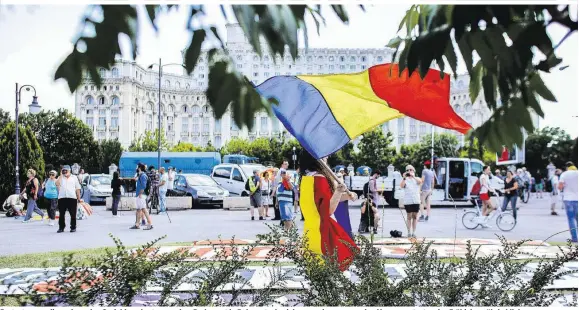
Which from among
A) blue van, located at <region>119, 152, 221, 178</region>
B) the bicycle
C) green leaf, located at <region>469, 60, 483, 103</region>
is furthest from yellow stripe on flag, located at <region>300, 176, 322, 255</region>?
blue van, located at <region>119, 152, 221, 178</region>

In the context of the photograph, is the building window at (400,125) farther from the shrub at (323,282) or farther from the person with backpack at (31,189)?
the shrub at (323,282)

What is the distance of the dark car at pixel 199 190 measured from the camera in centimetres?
2378

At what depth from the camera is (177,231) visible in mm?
13859

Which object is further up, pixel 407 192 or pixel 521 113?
pixel 521 113

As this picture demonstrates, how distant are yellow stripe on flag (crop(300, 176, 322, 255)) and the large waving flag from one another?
533 millimetres

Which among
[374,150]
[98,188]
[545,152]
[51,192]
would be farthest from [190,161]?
[545,152]

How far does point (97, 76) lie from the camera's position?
202 centimetres

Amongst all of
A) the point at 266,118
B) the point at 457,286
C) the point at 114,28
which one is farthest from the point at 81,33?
the point at 457,286

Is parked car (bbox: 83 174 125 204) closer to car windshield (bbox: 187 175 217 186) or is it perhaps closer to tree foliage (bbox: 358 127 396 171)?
car windshield (bbox: 187 175 217 186)

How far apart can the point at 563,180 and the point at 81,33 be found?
10.5 metres

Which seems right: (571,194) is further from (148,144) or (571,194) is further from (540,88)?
(148,144)

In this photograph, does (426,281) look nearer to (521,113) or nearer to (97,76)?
(521,113)

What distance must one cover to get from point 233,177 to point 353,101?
841 inches

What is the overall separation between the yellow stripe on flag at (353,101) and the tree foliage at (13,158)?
1741 centimetres
